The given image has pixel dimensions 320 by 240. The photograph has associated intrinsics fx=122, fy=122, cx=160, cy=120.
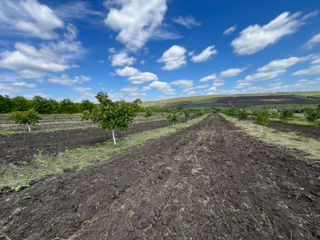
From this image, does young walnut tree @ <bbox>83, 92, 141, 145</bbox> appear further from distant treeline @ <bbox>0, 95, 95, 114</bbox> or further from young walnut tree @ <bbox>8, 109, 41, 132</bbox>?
distant treeline @ <bbox>0, 95, 95, 114</bbox>

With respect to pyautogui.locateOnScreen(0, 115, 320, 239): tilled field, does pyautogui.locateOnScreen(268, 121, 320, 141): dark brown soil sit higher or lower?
lower

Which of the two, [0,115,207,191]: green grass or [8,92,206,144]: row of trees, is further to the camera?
[8,92,206,144]: row of trees

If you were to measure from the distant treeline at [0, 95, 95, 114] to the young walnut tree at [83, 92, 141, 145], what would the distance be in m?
41.8

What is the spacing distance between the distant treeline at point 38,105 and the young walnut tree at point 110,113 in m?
41.8

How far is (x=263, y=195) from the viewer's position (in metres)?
A: 5.22

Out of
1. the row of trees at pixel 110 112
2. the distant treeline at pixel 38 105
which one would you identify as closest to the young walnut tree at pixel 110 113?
the row of trees at pixel 110 112

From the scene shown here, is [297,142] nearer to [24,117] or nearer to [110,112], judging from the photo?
[110,112]

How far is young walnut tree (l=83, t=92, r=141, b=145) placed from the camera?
40.9 ft

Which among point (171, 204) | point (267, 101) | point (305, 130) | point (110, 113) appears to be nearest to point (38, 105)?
point (110, 113)

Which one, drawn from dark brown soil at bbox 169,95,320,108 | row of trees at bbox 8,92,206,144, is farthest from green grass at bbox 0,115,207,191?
dark brown soil at bbox 169,95,320,108

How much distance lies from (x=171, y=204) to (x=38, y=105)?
256ft

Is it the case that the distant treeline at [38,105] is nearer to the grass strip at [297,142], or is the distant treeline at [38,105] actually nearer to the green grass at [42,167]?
the green grass at [42,167]

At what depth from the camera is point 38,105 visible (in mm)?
56844

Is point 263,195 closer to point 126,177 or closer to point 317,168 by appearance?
point 317,168
